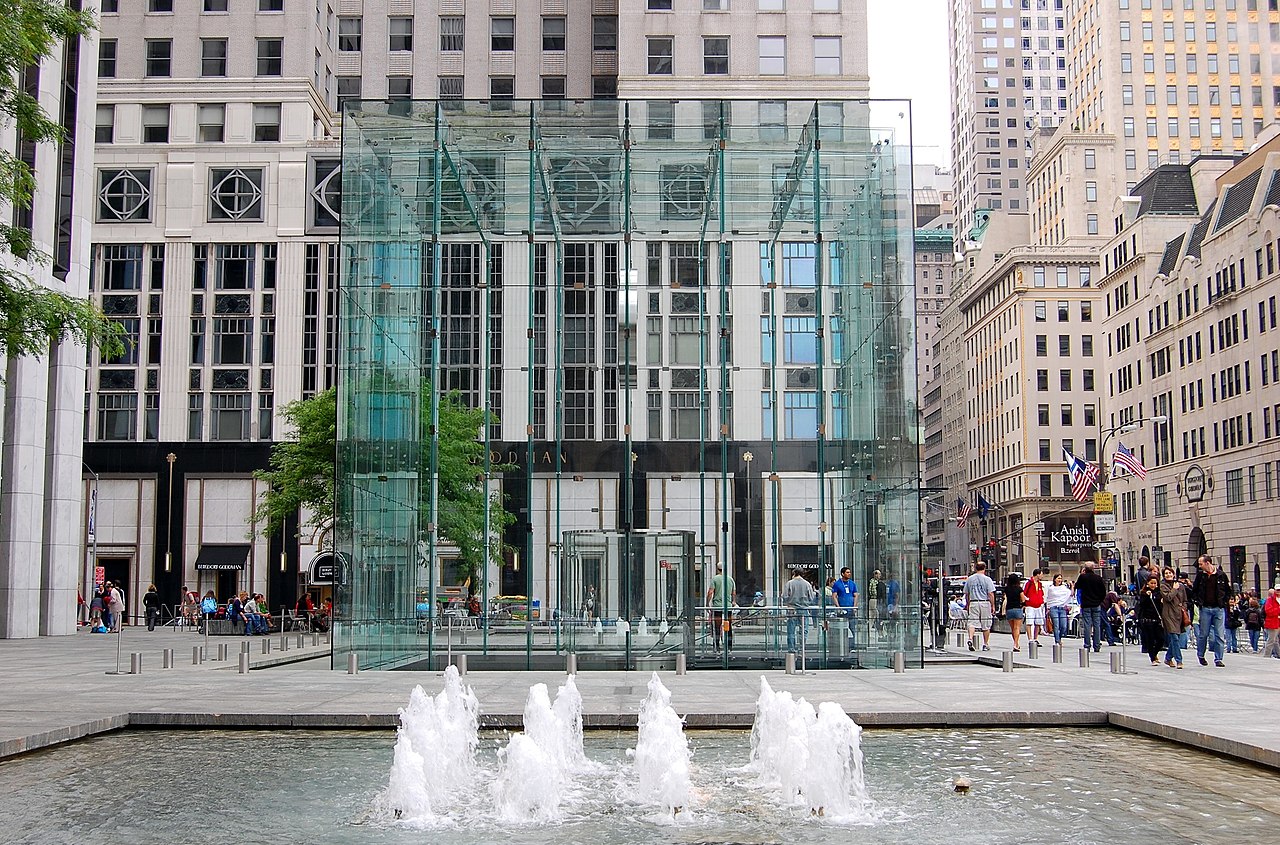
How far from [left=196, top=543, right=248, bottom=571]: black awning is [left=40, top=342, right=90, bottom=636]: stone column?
23292mm

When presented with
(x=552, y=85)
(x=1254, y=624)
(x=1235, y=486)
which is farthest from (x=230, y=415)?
(x=1235, y=486)

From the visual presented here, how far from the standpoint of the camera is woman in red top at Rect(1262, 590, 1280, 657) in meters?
29.5

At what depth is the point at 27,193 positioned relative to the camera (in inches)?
668

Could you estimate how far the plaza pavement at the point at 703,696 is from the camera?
1592 cm

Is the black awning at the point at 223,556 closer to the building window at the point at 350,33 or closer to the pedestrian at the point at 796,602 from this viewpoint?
the building window at the point at 350,33

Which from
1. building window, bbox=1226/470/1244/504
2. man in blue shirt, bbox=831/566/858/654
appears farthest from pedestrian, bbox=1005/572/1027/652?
building window, bbox=1226/470/1244/504

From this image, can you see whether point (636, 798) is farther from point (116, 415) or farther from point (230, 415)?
A: point (116, 415)

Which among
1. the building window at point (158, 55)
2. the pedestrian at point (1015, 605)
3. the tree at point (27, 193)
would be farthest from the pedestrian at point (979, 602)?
the building window at point (158, 55)

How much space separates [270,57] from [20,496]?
3845cm

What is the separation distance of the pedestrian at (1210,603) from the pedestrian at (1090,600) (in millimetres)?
2077

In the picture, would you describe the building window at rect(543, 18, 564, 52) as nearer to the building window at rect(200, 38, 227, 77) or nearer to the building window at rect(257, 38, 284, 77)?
the building window at rect(257, 38, 284, 77)

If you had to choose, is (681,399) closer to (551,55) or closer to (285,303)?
(285,303)

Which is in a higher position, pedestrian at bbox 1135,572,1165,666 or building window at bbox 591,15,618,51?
building window at bbox 591,15,618,51

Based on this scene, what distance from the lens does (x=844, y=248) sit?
1118 inches
